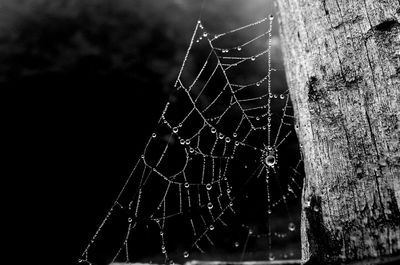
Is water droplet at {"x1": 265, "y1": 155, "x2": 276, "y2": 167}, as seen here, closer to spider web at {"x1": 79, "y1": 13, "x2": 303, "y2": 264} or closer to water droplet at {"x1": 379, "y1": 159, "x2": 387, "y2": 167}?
water droplet at {"x1": 379, "y1": 159, "x2": 387, "y2": 167}

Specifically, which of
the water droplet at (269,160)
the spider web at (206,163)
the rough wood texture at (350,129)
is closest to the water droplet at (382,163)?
the rough wood texture at (350,129)

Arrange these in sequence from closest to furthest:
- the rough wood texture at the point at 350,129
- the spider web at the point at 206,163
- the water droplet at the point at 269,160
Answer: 1. the rough wood texture at the point at 350,129
2. the water droplet at the point at 269,160
3. the spider web at the point at 206,163

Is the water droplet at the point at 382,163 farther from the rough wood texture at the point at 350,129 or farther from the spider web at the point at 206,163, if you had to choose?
the spider web at the point at 206,163

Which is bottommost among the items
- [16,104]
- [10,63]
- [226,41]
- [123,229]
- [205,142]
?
[123,229]

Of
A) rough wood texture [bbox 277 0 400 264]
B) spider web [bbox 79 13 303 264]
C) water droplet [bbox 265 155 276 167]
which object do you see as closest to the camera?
rough wood texture [bbox 277 0 400 264]

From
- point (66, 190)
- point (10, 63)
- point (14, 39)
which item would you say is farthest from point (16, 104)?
point (66, 190)

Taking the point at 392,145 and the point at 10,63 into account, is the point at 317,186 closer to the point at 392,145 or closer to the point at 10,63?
the point at 392,145

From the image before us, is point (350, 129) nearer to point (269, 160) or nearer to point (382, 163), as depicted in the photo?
point (382, 163)

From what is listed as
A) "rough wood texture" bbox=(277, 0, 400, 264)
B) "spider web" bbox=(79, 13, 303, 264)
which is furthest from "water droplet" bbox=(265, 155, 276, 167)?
"spider web" bbox=(79, 13, 303, 264)
